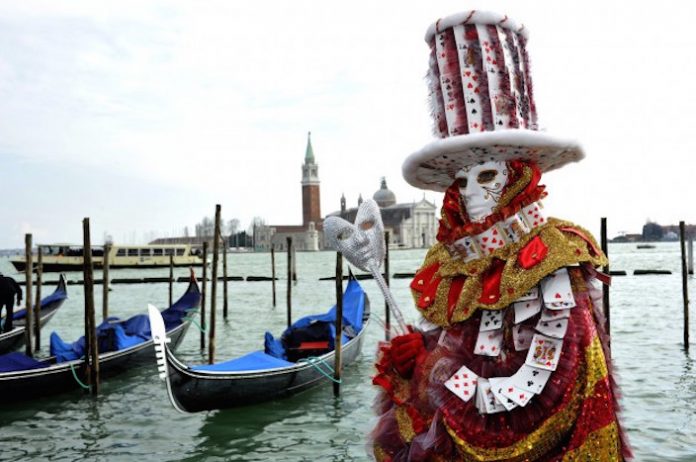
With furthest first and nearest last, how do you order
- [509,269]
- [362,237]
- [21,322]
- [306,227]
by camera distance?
[306,227]
[21,322]
[362,237]
[509,269]

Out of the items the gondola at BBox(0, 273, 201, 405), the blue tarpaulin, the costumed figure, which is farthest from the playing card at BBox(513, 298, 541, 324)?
the gondola at BBox(0, 273, 201, 405)

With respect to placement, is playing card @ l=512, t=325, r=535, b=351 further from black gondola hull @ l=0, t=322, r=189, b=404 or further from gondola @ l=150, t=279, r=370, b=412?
black gondola hull @ l=0, t=322, r=189, b=404

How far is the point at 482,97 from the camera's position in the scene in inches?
70.8

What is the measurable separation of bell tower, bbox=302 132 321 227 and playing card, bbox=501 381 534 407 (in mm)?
90373

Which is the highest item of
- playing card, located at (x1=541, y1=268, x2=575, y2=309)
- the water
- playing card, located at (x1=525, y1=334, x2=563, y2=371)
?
playing card, located at (x1=541, y1=268, x2=575, y2=309)

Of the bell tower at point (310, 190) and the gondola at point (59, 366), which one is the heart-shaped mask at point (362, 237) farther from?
the bell tower at point (310, 190)

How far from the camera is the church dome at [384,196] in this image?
300 ft

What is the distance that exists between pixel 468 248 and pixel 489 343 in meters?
0.27

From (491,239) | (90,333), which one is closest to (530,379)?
(491,239)

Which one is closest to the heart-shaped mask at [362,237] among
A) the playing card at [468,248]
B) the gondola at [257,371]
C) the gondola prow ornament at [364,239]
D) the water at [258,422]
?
the gondola prow ornament at [364,239]

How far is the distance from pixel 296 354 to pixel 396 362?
18.1 feet

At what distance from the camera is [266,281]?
28.8m

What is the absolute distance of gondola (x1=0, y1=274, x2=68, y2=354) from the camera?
9234mm

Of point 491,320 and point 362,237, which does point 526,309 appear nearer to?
point 491,320
